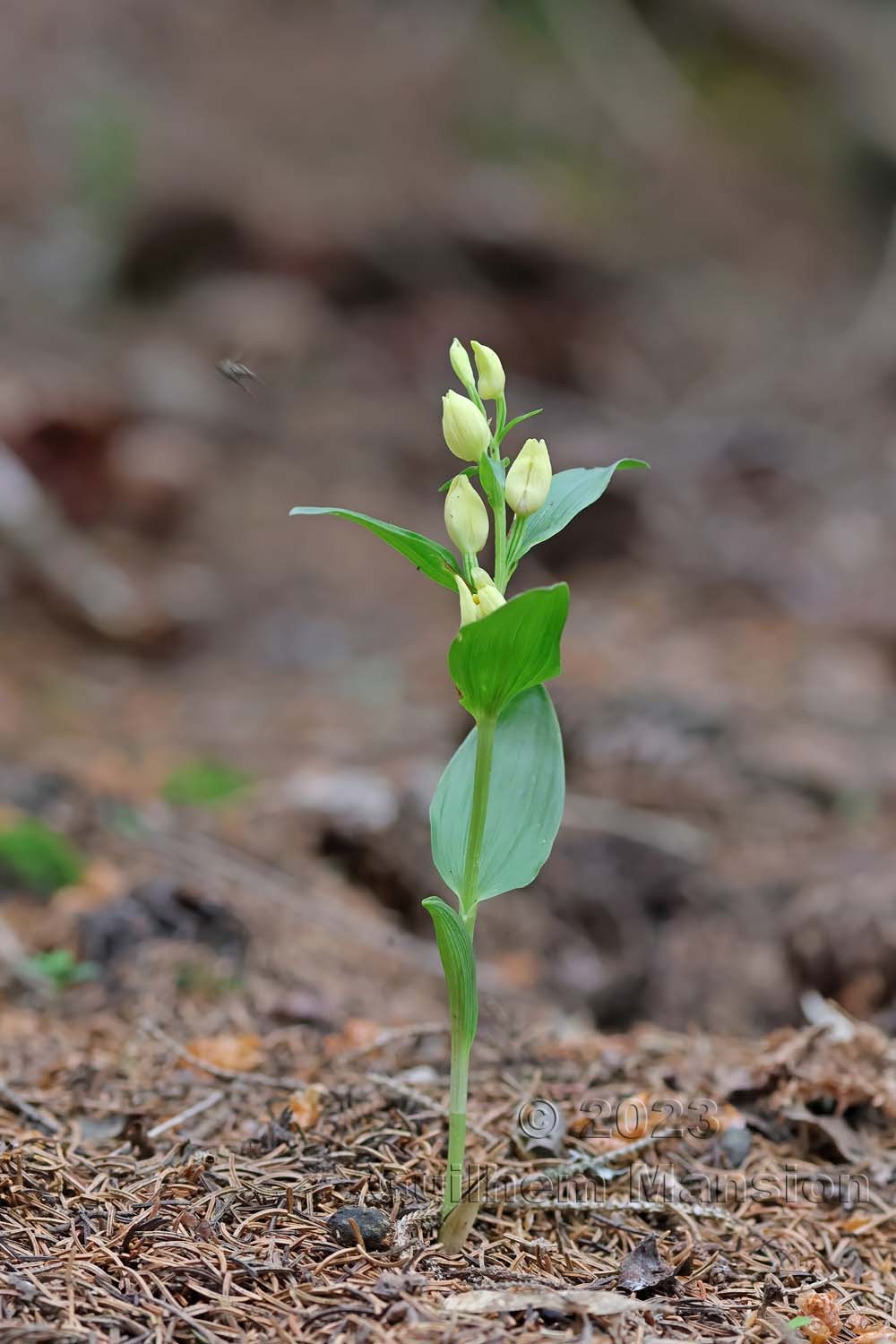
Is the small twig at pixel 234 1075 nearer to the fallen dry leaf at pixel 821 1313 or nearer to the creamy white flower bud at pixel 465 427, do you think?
the fallen dry leaf at pixel 821 1313

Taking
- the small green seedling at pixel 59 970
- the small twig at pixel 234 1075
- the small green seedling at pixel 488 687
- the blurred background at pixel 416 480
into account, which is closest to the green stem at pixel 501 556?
the small green seedling at pixel 488 687

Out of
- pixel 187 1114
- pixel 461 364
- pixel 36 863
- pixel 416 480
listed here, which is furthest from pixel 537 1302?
pixel 416 480

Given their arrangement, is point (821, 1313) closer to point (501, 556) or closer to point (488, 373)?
point (501, 556)

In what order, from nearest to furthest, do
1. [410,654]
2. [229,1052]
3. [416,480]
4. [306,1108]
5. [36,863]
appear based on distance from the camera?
[306,1108]
[229,1052]
[36,863]
[410,654]
[416,480]

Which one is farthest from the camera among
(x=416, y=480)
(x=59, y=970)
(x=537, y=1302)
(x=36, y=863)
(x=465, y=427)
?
(x=416, y=480)

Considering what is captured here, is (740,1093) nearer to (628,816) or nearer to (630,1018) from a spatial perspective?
(630,1018)

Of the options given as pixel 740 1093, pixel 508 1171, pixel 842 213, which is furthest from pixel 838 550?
pixel 842 213
